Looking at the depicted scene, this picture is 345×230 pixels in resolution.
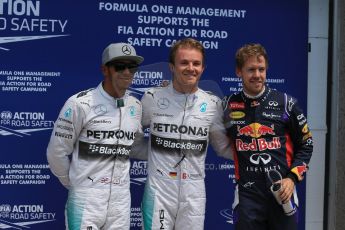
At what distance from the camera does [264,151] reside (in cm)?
257

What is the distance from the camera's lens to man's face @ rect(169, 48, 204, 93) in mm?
2605

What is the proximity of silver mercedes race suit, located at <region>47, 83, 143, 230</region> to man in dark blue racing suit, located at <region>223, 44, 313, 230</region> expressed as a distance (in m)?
0.69

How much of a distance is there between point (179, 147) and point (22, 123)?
1.26 meters

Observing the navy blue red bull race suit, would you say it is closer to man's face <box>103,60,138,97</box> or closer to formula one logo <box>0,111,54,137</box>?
man's face <box>103,60,138,97</box>

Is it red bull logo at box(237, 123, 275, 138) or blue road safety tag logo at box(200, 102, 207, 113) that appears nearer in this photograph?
red bull logo at box(237, 123, 275, 138)

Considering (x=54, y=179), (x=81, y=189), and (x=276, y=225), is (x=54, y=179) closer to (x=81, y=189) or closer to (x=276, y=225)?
(x=81, y=189)

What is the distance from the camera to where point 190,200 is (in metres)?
2.62

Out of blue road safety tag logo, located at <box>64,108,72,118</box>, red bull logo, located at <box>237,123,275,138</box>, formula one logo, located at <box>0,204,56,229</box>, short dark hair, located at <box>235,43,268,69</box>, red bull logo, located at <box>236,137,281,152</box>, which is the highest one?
short dark hair, located at <box>235,43,268,69</box>

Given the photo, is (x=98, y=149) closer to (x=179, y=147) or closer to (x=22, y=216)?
(x=179, y=147)

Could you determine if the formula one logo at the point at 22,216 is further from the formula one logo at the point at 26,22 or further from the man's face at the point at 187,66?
the man's face at the point at 187,66

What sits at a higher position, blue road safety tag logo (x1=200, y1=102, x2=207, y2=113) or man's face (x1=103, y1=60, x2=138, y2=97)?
man's face (x1=103, y1=60, x2=138, y2=97)

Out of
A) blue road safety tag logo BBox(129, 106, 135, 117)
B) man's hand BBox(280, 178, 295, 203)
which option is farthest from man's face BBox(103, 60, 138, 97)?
man's hand BBox(280, 178, 295, 203)

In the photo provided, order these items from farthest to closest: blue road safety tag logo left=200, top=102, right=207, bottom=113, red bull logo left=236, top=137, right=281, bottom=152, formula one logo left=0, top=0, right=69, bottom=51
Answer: formula one logo left=0, top=0, right=69, bottom=51
blue road safety tag logo left=200, top=102, right=207, bottom=113
red bull logo left=236, top=137, right=281, bottom=152

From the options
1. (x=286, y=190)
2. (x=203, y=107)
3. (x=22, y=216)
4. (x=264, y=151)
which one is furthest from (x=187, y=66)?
(x=22, y=216)
